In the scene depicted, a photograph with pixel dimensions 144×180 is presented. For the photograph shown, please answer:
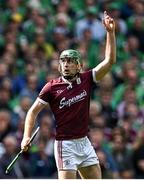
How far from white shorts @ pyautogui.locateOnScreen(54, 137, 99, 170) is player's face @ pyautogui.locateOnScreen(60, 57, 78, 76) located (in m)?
0.69

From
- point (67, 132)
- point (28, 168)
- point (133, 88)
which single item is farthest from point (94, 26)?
point (67, 132)

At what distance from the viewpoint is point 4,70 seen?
616 inches

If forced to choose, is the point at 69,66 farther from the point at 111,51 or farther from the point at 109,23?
the point at 109,23

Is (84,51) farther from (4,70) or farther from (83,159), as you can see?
(83,159)

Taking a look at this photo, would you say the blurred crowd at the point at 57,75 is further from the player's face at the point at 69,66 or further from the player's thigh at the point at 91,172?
the player's face at the point at 69,66

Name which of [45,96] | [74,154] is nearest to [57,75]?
[45,96]

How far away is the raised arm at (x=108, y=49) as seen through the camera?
1005 centimetres

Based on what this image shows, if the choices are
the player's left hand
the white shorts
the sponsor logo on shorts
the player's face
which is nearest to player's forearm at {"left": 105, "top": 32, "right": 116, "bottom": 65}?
the player's left hand

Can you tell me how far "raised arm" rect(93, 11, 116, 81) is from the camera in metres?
10.0

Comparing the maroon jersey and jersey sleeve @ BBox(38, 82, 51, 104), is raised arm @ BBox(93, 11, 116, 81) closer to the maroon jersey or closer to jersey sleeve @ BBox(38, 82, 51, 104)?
the maroon jersey

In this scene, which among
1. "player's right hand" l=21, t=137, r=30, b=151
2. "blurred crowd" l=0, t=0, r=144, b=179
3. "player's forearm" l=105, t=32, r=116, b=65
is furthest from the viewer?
"blurred crowd" l=0, t=0, r=144, b=179

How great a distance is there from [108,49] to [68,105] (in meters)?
0.70

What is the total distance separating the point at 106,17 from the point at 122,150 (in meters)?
4.55

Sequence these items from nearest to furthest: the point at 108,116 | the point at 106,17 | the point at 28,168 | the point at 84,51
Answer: the point at 106,17
the point at 28,168
the point at 108,116
the point at 84,51
